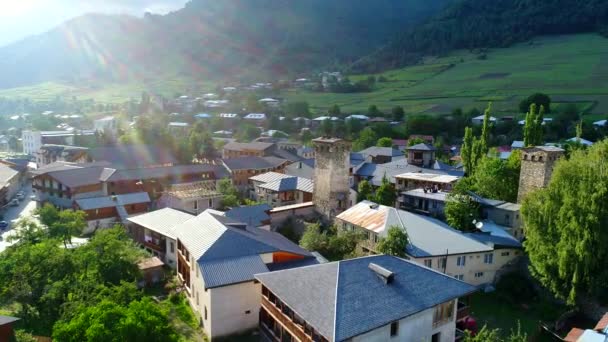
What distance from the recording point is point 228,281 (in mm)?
23031

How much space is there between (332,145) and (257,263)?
17.7 m

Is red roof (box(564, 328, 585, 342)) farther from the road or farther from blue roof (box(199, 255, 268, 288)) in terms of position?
the road

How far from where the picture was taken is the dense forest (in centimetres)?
13900

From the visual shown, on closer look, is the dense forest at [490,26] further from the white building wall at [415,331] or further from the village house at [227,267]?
the white building wall at [415,331]

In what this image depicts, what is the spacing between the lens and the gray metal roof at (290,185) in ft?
151

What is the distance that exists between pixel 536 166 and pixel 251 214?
925 inches

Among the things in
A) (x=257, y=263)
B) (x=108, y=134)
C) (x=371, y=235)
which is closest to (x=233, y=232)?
(x=257, y=263)

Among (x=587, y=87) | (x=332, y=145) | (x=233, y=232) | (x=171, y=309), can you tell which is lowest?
(x=171, y=309)

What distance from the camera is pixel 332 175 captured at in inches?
1594

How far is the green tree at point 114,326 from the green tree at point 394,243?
15103 millimetres

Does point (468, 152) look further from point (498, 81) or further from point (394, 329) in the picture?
point (498, 81)

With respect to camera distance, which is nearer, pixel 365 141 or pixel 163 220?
pixel 163 220

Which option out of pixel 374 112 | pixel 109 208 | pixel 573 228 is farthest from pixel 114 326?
pixel 374 112

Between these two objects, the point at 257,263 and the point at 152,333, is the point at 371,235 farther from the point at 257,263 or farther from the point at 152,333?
the point at 152,333
